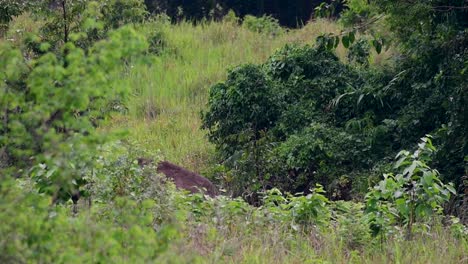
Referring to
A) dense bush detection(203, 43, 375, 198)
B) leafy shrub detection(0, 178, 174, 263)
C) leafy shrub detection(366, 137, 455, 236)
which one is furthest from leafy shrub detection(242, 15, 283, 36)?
leafy shrub detection(0, 178, 174, 263)

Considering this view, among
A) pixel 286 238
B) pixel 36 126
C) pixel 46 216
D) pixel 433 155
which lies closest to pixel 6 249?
pixel 46 216

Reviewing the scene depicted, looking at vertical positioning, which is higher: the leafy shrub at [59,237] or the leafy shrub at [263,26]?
the leafy shrub at [59,237]

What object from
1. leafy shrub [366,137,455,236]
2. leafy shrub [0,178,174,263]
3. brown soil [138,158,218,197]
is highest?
leafy shrub [0,178,174,263]

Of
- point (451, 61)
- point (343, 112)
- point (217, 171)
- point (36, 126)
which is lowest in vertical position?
point (217, 171)

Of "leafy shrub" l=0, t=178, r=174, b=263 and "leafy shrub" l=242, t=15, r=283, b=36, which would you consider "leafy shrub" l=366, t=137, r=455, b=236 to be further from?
"leafy shrub" l=242, t=15, r=283, b=36

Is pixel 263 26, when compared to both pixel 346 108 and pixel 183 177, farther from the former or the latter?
pixel 183 177

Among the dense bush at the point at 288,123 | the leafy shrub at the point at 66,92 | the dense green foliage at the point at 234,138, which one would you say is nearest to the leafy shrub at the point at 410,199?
the dense green foliage at the point at 234,138

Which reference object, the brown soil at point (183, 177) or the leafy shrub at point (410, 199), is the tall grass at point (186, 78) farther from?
the leafy shrub at point (410, 199)

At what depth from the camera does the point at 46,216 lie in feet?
12.7

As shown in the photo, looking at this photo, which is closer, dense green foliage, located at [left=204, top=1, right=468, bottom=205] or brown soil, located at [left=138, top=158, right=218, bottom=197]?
brown soil, located at [left=138, top=158, right=218, bottom=197]

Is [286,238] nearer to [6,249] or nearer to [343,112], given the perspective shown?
[6,249]

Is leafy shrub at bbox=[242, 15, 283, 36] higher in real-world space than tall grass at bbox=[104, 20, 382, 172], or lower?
higher

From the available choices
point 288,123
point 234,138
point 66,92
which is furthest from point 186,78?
point 66,92

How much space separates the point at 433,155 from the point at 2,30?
6.69 meters
